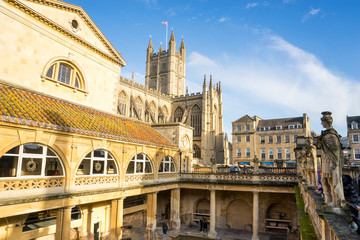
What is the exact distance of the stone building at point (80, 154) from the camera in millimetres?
12367

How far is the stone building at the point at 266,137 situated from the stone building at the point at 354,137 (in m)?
7.48

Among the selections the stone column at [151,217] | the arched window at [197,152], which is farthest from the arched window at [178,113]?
the stone column at [151,217]

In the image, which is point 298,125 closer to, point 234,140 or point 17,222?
point 234,140

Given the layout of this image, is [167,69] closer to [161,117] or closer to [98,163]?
[161,117]

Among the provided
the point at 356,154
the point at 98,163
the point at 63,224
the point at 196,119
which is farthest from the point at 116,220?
the point at 196,119

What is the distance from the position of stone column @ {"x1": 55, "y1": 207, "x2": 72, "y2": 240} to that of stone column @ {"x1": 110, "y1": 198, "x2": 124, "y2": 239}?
410 cm

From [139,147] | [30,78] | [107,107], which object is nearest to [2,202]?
[30,78]

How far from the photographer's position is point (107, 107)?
22953mm

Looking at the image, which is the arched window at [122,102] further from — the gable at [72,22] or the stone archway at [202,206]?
the stone archway at [202,206]

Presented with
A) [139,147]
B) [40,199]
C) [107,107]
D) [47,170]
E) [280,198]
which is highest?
[107,107]

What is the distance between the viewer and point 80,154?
14.5 m

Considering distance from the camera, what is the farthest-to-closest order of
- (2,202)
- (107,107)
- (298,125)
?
(298,125) < (107,107) < (2,202)

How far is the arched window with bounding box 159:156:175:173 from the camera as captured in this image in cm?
2427

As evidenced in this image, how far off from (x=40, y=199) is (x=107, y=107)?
12.0 m
